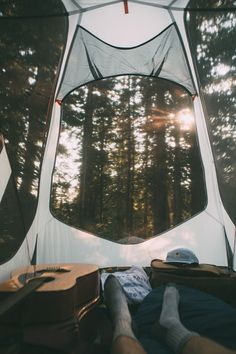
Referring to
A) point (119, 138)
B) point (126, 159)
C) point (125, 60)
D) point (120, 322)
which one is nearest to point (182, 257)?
point (120, 322)

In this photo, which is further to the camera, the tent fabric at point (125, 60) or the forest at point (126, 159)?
the forest at point (126, 159)

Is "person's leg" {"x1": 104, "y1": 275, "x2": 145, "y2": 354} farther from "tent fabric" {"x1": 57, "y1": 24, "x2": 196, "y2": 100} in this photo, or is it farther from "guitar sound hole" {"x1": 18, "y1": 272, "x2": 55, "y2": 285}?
"tent fabric" {"x1": 57, "y1": 24, "x2": 196, "y2": 100}

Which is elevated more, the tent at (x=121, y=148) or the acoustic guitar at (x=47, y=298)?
the tent at (x=121, y=148)

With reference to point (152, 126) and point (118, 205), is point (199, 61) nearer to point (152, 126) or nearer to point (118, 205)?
point (152, 126)

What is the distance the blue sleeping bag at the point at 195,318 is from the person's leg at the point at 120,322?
0.09 meters

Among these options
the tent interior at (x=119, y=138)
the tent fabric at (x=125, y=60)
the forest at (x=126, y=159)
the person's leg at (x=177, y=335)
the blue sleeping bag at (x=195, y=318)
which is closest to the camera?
the person's leg at (x=177, y=335)

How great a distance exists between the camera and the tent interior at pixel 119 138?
6.58ft

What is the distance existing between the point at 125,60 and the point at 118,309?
202 cm

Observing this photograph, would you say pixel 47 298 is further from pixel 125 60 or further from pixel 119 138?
pixel 125 60

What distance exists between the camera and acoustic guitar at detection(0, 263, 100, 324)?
4.04 ft

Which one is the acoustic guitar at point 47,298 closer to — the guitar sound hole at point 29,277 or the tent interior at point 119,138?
the guitar sound hole at point 29,277

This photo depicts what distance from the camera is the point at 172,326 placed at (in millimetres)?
1162

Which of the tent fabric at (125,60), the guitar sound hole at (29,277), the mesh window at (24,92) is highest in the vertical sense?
the tent fabric at (125,60)

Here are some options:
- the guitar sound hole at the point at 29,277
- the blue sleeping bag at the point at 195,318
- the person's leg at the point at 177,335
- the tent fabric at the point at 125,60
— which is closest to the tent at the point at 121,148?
the tent fabric at the point at 125,60
